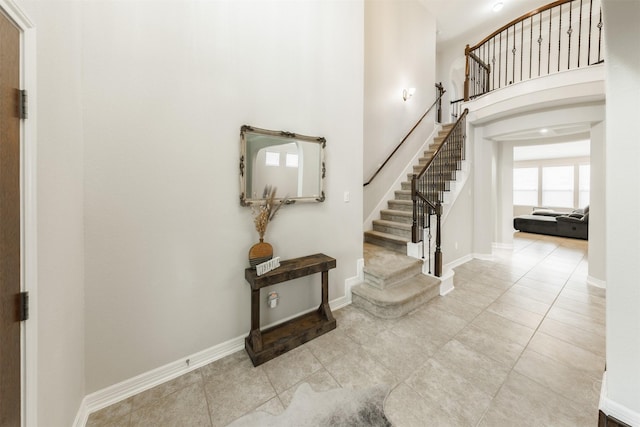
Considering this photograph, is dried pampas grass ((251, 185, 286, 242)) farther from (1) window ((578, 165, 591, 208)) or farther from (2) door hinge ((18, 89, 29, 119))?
(1) window ((578, 165, 591, 208))

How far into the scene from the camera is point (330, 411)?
56.0 inches

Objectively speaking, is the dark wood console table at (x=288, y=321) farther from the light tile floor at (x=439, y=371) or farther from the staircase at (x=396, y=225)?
the staircase at (x=396, y=225)

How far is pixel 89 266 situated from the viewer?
4.64ft

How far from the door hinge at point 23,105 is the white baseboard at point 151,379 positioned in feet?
5.24

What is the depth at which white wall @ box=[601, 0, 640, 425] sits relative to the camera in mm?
1076

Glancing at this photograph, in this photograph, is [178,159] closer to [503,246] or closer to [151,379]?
[151,379]

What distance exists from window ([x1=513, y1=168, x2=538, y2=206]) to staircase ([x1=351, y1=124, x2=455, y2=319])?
29.5ft

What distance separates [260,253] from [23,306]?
3.96ft

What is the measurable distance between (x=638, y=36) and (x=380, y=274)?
7.65ft

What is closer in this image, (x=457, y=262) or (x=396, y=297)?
(x=396, y=297)

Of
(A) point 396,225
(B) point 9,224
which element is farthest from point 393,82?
(B) point 9,224

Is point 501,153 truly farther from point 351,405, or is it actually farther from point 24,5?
point 24,5

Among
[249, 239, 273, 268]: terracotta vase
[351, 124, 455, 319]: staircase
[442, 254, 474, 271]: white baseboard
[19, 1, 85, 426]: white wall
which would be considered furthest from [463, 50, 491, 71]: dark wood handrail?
[19, 1, 85, 426]: white wall

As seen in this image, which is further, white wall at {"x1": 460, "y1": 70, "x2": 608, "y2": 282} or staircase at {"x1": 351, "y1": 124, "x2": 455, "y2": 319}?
white wall at {"x1": 460, "y1": 70, "x2": 608, "y2": 282}
